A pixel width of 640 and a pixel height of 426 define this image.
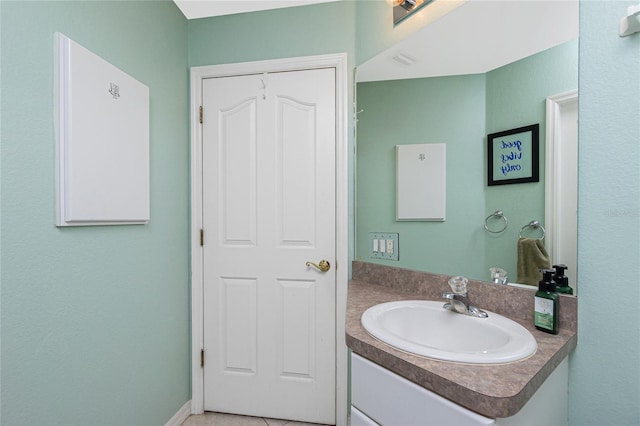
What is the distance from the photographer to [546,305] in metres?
0.84

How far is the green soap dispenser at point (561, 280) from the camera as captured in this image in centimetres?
87

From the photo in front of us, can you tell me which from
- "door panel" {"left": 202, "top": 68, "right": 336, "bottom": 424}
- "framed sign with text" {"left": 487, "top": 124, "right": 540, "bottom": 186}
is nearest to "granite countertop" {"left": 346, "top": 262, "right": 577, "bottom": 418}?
"framed sign with text" {"left": 487, "top": 124, "right": 540, "bottom": 186}

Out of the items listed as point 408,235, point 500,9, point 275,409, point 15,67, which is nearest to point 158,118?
point 15,67

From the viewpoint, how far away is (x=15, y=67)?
890 millimetres

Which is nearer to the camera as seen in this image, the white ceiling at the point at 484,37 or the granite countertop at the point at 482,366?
the granite countertop at the point at 482,366

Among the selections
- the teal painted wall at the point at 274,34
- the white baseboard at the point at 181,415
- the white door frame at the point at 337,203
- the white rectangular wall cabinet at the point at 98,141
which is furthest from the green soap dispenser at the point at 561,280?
the white baseboard at the point at 181,415

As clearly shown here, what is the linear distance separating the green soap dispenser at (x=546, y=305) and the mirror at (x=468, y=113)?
0.30 feet

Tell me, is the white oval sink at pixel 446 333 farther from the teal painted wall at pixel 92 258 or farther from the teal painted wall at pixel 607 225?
the teal painted wall at pixel 92 258

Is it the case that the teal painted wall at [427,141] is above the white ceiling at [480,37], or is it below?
below

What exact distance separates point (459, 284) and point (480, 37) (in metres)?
0.94

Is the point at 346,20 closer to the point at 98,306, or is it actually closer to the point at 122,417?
the point at 98,306

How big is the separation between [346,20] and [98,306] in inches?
73.0

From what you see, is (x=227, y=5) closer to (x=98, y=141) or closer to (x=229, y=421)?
(x=98, y=141)

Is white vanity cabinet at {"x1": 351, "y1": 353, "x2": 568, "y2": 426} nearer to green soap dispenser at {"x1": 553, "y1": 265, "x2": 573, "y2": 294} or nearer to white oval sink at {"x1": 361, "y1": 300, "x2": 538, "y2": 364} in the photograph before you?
white oval sink at {"x1": 361, "y1": 300, "x2": 538, "y2": 364}
